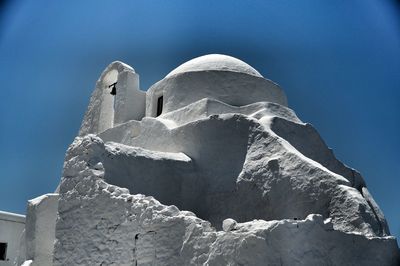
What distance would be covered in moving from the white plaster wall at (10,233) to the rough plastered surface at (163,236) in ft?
27.3

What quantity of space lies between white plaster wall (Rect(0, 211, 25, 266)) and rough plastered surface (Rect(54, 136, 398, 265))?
8329mm

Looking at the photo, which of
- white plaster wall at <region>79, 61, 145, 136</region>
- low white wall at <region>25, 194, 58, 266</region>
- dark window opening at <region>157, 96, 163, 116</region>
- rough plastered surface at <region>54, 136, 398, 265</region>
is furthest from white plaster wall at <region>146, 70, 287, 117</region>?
rough plastered surface at <region>54, 136, 398, 265</region>

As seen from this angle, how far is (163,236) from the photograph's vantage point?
6.79 metres

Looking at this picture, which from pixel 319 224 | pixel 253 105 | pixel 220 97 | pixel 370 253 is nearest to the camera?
pixel 319 224

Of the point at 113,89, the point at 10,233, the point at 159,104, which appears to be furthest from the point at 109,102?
the point at 10,233

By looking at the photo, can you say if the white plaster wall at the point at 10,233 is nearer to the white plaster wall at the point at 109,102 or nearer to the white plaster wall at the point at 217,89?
the white plaster wall at the point at 109,102

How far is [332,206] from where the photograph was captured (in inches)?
298

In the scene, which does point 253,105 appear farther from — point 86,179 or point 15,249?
point 15,249

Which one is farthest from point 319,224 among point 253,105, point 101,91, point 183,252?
point 101,91

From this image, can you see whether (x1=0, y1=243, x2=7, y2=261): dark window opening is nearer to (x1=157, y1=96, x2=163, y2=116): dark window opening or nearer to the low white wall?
the low white wall

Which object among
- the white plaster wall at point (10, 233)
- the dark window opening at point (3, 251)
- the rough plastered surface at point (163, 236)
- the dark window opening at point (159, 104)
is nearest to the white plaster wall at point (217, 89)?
the dark window opening at point (159, 104)

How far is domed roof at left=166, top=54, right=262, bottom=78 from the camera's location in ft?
40.1

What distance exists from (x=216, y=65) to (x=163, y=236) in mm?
6367

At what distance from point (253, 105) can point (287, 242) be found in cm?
525
